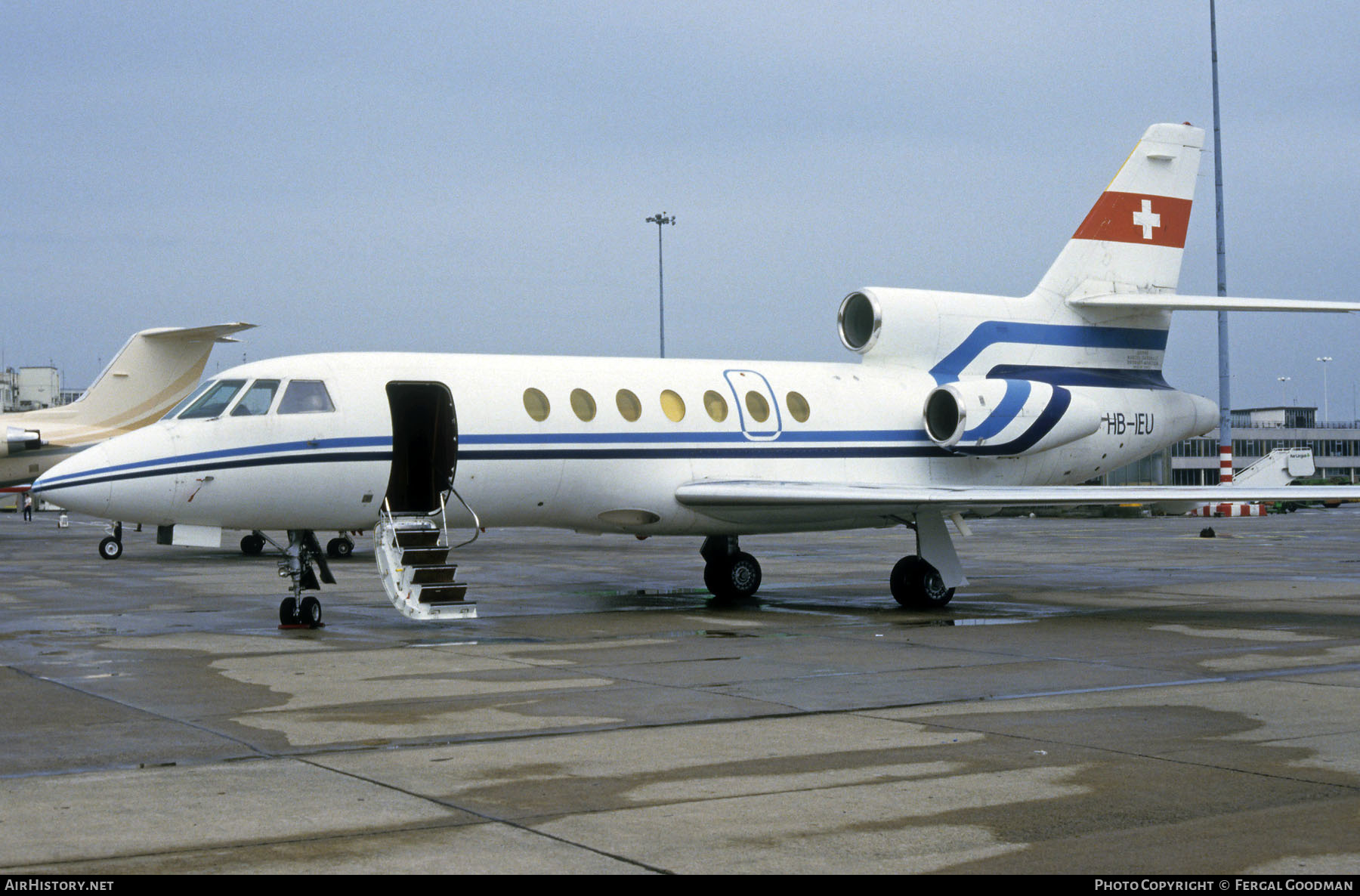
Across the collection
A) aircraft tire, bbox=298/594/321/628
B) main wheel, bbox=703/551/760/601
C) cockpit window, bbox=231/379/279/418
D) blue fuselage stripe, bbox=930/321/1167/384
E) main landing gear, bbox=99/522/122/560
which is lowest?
main landing gear, bbox=99/522/122/560

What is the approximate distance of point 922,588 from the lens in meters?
17.2

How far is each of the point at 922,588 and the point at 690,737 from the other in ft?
30.0

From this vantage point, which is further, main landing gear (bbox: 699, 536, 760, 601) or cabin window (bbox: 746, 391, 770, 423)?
main landing gear (bbox: 699, 536, 760, 601)

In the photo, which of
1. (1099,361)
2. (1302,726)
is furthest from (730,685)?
(1099,361)

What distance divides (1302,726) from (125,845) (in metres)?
6.79

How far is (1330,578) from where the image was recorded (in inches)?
827

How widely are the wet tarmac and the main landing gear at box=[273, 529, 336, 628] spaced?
379 mm

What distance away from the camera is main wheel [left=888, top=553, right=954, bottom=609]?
17156mm

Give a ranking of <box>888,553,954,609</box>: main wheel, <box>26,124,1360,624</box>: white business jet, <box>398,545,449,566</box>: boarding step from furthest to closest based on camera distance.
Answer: <box>888,553,954,609</box>: main wheel < <box>26,124,1360,624</box>: white business jet < <box>398,545,449,566</box>: boarding step

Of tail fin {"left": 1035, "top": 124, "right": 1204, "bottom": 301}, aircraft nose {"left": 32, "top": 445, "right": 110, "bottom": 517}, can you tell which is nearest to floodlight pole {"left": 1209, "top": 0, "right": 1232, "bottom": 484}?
tail fin {"left": 1035, "top": 124, "right": 1204, "bottom": 301}

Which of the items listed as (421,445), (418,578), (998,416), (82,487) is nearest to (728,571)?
(998,416)

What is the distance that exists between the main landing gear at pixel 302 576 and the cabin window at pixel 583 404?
342cm

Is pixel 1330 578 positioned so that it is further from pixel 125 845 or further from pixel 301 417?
pixel 125 845

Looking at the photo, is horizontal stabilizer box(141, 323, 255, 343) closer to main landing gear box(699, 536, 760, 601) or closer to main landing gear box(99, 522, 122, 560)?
main landing gear box(99, 522, 122, 560)
